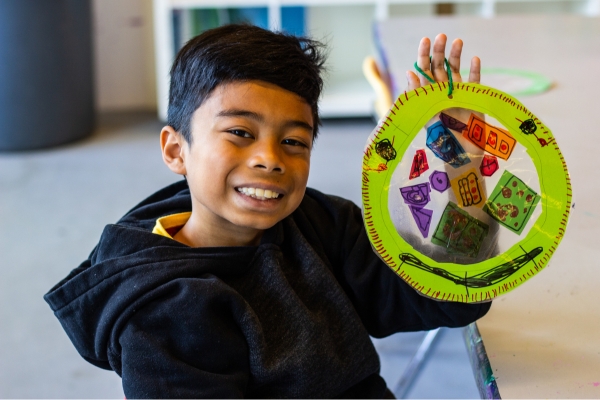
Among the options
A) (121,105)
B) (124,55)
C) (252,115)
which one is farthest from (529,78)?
(121,105)

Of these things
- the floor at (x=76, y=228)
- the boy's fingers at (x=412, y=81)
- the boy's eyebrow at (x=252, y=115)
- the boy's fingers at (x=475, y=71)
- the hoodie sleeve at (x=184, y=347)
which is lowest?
the floor at (x=76, y=228)

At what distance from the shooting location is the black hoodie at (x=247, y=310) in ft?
2.47

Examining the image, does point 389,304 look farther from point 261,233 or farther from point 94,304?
point 94,304

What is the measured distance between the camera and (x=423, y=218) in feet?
2.46

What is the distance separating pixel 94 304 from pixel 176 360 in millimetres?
132

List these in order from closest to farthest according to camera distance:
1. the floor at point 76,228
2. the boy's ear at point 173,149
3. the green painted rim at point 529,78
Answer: the boy's ear at point 173,149, the green painted rim at point 529,78, the floor at point 76,228

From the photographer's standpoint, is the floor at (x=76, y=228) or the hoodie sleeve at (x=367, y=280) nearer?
the hoodie sleeve at (x=367, y=280)

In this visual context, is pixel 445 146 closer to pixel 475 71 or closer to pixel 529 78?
pixel 475 71

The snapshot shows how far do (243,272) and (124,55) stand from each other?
323 centimetres

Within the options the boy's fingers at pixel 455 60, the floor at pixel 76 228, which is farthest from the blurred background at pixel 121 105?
the boy's fingers at pixel 455 60

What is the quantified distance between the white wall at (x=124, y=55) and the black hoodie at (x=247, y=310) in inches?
119

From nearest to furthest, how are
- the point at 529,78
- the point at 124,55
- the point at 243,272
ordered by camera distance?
the point at 243,272 → the point at 529,78 → the point at 124,55

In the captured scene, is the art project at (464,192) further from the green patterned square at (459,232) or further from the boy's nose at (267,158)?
the boy's nose at (267,158)

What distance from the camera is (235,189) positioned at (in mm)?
831
